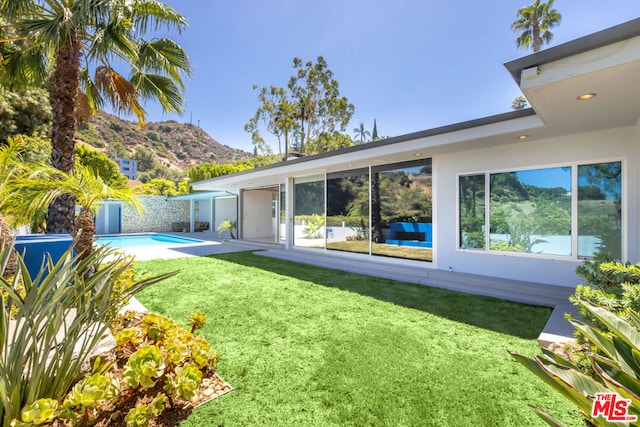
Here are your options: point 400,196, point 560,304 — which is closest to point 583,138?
point 560,304

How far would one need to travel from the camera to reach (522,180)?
6.69 meters

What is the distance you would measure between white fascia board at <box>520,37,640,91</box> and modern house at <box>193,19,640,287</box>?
0.01m

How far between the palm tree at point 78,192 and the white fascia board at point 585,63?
6155mm

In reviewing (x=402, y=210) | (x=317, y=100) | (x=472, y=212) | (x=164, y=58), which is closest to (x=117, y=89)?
(x=164, y=58)

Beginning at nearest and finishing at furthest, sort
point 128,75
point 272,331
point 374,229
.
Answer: point 272,331, point 128,75, point 374,229

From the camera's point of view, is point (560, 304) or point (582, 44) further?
point (560, 304)

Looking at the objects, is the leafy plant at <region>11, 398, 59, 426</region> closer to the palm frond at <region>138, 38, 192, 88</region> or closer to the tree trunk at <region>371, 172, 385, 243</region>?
the palm frond at <region>138, 38, 192, 88</region>

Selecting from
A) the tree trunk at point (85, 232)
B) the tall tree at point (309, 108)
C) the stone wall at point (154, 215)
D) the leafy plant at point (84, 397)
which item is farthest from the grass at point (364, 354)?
the tall tree at point (309, 108)

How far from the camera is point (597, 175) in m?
5.81

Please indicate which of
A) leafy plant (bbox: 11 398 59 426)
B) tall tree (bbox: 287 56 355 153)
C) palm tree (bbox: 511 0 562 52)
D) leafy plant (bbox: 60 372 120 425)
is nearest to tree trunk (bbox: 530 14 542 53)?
palm tree (bbox: 511 0 562 52)

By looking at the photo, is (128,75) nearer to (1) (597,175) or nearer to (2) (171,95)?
(2) (171,95)

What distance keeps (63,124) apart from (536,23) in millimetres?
28026

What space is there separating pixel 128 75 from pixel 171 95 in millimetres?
1111

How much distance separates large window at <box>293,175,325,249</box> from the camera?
11117 mm
